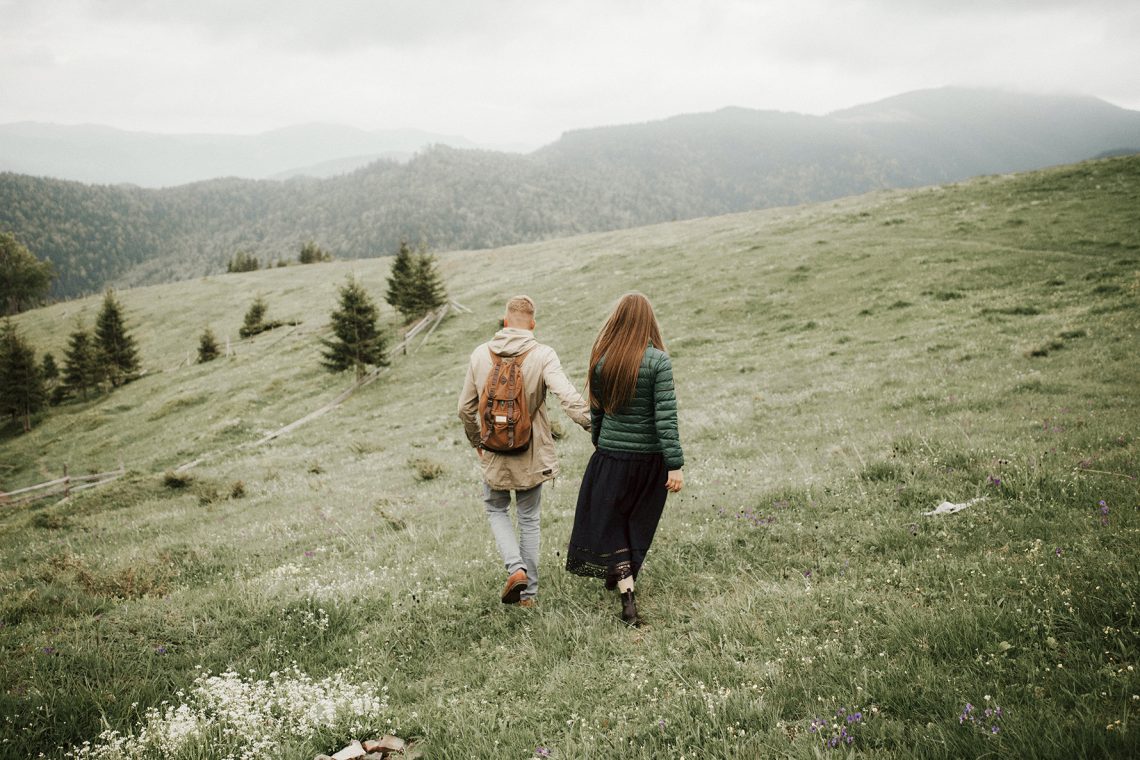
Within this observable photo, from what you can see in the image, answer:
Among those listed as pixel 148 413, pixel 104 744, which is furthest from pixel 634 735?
pixel 148 413

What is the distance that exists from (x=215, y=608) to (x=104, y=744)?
2.44m

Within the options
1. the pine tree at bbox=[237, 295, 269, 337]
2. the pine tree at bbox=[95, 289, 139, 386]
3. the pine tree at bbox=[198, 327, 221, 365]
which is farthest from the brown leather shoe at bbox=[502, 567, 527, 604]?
the pine tree at bbox=[95, 289, 139, 386]

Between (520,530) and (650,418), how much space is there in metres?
2.18

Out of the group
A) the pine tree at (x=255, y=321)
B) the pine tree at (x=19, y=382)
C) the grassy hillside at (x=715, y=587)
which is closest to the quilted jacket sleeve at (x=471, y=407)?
the grassy hillside at (x=715, y=587)

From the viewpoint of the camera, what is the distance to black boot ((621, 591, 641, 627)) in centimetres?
579

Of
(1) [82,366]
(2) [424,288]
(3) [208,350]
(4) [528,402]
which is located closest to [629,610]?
(4) [528,402]

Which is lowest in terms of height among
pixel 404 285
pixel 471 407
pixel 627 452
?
pixel 627 452

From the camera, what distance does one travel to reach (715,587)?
6.19 meters

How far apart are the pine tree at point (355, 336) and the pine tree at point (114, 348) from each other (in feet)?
120

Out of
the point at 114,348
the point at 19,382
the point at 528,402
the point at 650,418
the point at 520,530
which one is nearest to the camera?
the point at 650,418

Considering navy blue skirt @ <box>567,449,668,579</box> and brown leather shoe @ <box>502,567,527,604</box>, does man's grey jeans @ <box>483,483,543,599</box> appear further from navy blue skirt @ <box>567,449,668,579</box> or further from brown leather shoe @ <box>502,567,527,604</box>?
navy blue skirt @ <box>567,449,668,579</box>

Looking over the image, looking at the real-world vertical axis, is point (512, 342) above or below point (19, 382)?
above

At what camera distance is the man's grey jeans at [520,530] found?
6484mm

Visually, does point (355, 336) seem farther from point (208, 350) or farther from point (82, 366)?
point (82, 366)
